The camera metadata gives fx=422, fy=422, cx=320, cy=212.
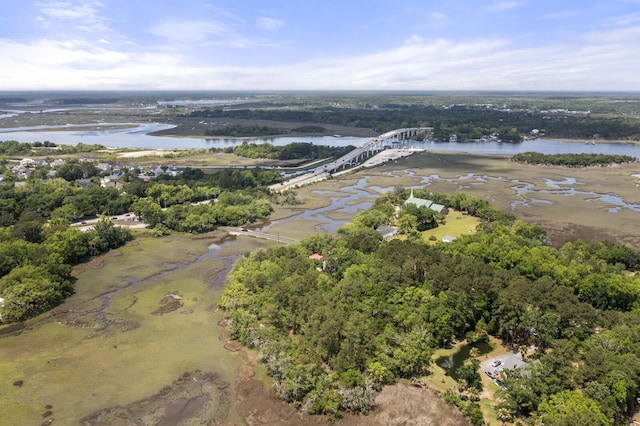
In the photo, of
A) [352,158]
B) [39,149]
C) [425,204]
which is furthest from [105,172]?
[425,204]

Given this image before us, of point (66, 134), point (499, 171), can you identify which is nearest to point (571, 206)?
point (499, 171)

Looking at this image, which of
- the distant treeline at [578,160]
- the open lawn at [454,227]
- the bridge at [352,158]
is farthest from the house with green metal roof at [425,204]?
the distant treeline at [578,160]

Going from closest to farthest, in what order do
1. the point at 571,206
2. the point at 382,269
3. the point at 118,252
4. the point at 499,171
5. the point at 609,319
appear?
1. the point at 609,319
2. the point at 382,269
3. the point at 118,252
4. the point at 571,206
5. the point at 499,171

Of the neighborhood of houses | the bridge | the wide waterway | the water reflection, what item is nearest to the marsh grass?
the water reflection

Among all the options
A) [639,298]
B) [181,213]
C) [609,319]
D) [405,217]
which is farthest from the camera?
[181,213]

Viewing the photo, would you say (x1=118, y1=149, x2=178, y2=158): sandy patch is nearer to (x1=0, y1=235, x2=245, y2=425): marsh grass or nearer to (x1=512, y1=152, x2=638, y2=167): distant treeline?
(x1=0, y1=235, x2=245, y2=425): marsh grass

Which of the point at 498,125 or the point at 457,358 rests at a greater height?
the point at 498,125

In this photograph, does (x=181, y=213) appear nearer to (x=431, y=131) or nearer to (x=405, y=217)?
(x=405, y=217)

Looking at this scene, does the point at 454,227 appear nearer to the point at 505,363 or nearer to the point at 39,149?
the point at 505,363
